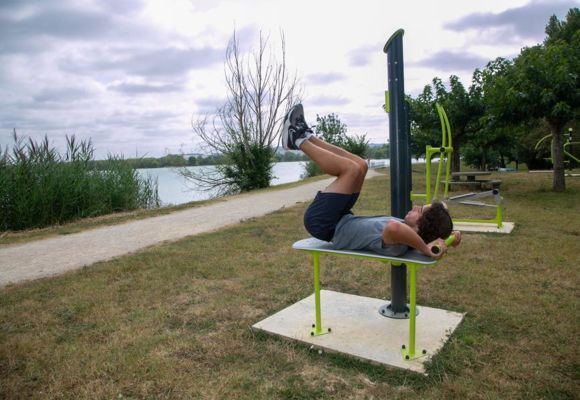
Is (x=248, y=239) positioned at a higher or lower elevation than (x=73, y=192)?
lower

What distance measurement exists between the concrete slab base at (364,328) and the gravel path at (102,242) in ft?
10.0

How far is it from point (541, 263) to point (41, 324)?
4657 mm

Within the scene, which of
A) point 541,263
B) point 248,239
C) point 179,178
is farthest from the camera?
point 179,178

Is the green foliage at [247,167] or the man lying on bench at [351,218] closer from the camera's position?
the man lying on bench at [351,218]

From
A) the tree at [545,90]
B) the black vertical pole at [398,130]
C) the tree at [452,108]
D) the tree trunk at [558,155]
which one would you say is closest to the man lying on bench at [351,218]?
the black vertical pole at [398,130]

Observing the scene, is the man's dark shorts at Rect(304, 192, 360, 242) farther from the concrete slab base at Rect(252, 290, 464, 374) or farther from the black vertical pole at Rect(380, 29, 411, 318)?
the concrete slab base at Rect(252, 290, 464, 374)

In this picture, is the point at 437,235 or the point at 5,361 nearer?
the point at 437,235

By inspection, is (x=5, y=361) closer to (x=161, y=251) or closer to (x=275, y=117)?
(x=161, y=251)

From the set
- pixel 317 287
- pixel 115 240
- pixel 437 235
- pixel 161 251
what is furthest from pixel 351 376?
pixel 115 240

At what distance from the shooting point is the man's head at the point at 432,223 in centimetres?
261

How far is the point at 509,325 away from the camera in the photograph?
3.13 m

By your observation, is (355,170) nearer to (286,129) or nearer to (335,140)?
(286,129)

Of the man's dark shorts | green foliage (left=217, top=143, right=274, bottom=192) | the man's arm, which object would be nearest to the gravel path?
the man's dark shorts

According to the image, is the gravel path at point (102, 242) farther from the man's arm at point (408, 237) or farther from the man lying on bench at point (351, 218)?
the man's arm at point (408, 237)
